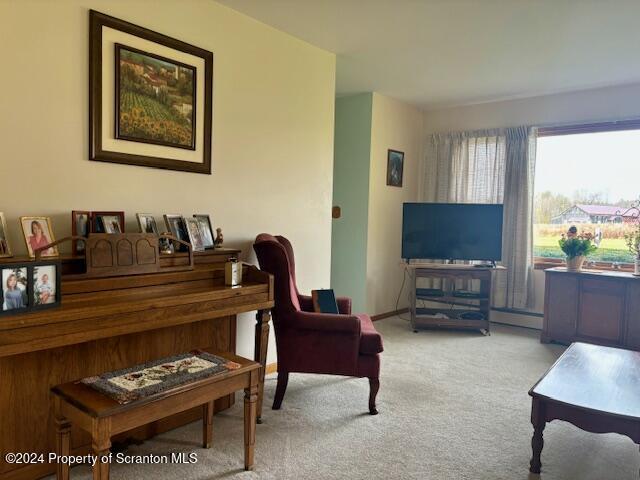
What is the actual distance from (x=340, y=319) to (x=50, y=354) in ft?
4.99

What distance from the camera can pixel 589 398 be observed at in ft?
7.00

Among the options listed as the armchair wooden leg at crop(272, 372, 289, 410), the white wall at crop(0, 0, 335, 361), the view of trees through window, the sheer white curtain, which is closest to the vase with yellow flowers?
the view of trees through window

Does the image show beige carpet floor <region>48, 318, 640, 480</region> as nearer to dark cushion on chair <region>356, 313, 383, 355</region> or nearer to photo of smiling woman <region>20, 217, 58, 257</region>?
dark cushion on chair <region>356, 313, 383, 355</region>

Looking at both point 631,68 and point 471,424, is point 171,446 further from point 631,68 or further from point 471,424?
point 631,68

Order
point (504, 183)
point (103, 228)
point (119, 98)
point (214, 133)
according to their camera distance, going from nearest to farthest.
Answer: point (103, 228), point (119, 98), point (214, 133), point (504, 183)

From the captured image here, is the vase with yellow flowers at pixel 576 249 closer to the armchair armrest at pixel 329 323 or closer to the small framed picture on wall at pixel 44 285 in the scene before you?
the armchair armrest at pixel 329 323

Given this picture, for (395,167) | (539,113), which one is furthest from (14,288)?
(539,113)

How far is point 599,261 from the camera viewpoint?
15.7 feet

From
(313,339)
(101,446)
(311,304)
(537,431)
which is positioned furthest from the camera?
(311,304)

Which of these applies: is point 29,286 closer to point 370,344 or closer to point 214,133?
point 214,133

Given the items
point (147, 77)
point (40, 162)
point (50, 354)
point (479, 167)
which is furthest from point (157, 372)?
point (479, 167)

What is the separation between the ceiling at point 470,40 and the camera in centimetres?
293

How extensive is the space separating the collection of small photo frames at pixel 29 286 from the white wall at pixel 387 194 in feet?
12.0

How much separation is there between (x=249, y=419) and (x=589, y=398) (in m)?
1.59
